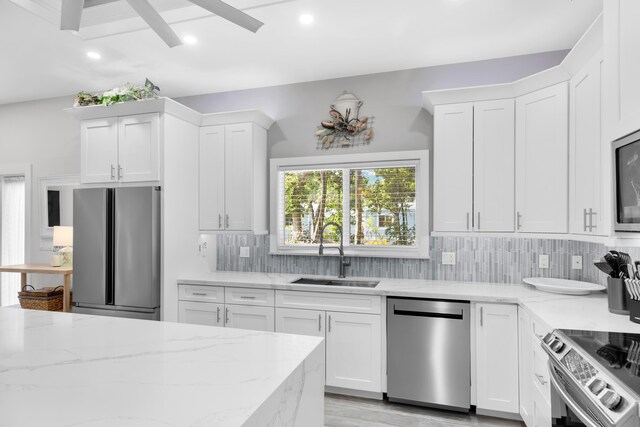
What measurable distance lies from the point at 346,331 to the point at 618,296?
1.69 metres

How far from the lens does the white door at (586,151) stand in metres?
1.98

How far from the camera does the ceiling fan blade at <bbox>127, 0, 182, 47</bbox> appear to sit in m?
1.35

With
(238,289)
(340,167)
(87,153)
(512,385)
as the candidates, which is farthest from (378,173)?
(87,153)

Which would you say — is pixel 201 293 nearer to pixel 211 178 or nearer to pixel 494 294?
pixel 211 178

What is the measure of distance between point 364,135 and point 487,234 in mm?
1366

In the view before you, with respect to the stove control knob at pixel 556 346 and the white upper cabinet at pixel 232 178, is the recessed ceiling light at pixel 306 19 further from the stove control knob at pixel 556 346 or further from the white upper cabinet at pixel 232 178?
the stove control knob at pixel 556 346

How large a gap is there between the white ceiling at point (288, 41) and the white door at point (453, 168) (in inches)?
21.4

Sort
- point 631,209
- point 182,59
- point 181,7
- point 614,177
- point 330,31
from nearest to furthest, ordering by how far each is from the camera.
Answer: point 631,209, point 614,177, point 181,7, point 330,31, point 182,59

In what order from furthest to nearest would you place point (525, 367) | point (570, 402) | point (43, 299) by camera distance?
point (43, 299)
point (525, 367)
point (570, 402)

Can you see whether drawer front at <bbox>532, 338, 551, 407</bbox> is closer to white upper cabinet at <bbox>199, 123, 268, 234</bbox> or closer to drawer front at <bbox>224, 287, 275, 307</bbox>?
drawer front at <bbox>224, 287, 275, 307</bbox>

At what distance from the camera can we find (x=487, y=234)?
2713 mm

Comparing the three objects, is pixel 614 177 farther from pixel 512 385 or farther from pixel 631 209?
pixel 512 385

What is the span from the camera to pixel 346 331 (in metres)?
2.79

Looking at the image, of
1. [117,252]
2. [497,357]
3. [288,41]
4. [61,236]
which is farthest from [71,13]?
[61,236]
